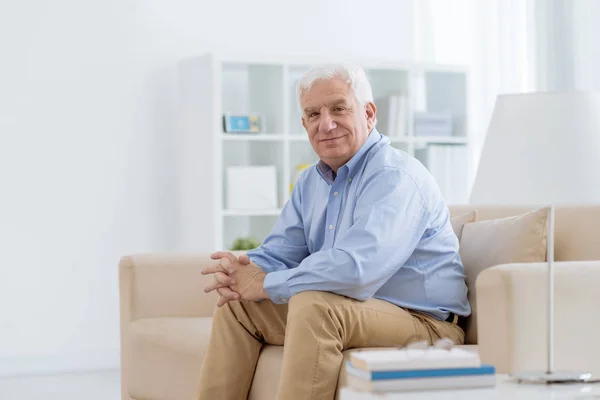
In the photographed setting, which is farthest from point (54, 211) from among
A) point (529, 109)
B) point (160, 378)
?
point (529, 109)

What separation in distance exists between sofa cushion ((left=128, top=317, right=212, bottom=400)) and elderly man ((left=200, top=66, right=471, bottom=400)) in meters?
0.29

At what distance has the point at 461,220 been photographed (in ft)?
9.62

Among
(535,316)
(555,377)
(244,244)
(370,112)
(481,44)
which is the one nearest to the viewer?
(555,377)

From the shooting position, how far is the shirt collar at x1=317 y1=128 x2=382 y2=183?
2688mm

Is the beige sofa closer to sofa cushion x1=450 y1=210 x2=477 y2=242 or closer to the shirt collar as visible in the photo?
sofa cushion x1=450 y1=210 x2=477 y2=242

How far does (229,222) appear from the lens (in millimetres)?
5793

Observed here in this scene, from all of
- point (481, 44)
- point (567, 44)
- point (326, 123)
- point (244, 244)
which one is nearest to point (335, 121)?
point (326, 123)

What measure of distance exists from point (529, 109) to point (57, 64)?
3057mm

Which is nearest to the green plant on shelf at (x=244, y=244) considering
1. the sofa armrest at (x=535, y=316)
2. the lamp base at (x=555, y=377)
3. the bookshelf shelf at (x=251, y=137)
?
the bookshelf shelf at (x=251, y=137)

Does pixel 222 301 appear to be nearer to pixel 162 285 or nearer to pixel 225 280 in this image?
pixel 225 280

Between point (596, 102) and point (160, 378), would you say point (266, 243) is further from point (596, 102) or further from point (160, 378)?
point (596, 102)

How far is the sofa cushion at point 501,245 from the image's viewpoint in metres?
2.57

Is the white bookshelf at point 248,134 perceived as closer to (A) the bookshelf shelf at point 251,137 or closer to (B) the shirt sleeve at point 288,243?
(A) the bookshelf shelf at point 251,137

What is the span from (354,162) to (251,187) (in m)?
2.90
